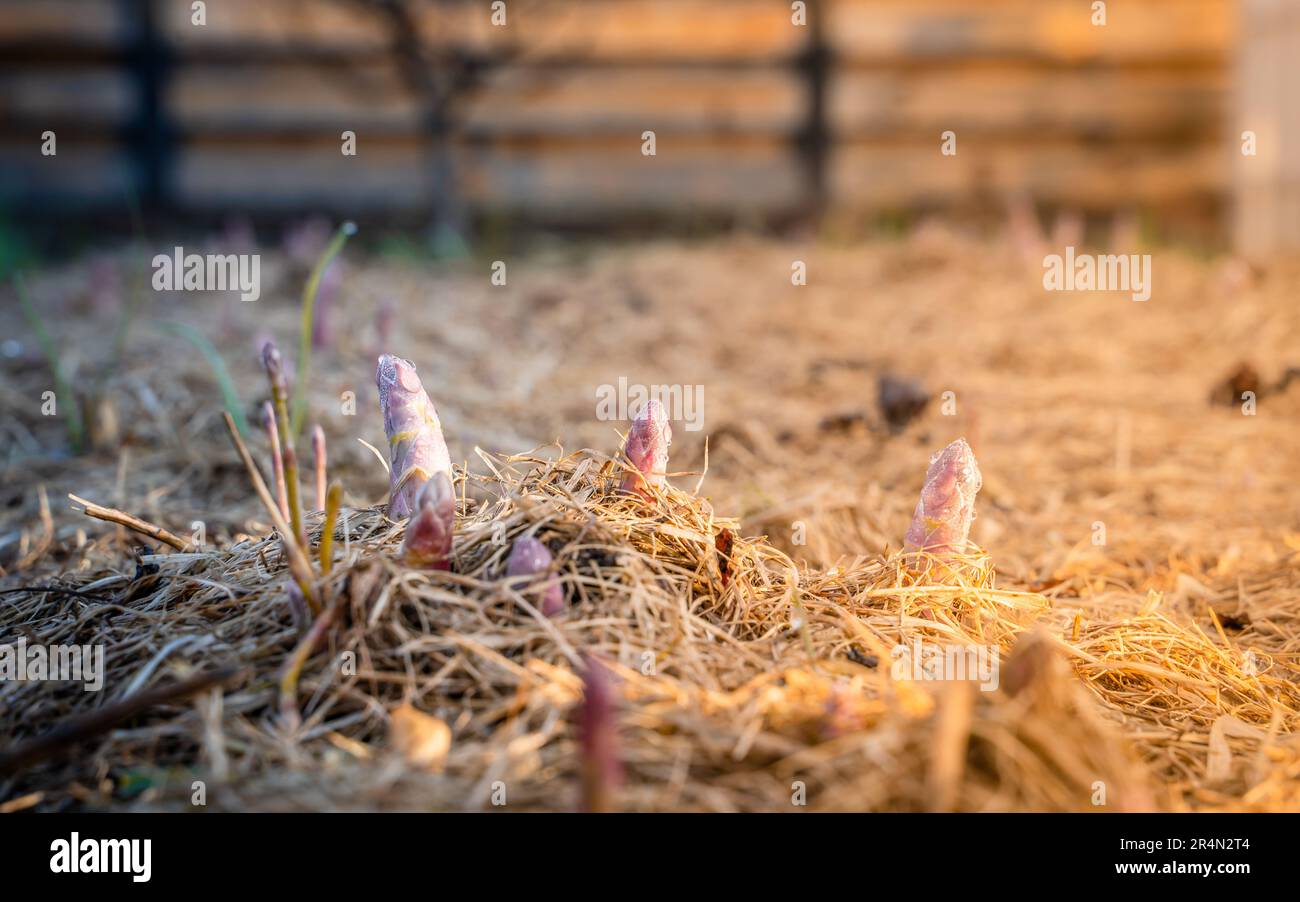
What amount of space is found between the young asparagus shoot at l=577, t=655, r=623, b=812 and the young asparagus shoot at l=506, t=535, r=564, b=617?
1.15 ft

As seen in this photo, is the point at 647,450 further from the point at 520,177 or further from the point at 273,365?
the point at 520,177

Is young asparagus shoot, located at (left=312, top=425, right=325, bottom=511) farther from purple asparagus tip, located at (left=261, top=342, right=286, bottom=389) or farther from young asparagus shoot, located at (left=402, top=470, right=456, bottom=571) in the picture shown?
Answer: young asparagus shoot, located at (left=402, top=470, right=456, bottom=571)

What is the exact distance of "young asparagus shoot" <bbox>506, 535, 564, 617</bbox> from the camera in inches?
46.2

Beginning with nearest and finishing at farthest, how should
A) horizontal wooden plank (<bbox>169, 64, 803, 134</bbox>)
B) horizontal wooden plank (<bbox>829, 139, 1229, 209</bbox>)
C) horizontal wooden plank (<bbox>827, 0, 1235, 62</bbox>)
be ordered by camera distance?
horizontal wooden plank (<bbox>169, 64, 803, 134</bbox>), horizontal wooden plank (<bbox>827, 0, 1235, 62</bbox>), horizontal wooden plank (<bbox>829, 139, 1229, 209</bbox>)

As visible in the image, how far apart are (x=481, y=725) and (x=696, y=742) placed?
0.71 ft

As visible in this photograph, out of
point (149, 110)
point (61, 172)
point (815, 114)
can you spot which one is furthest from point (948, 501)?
point (61, 172)

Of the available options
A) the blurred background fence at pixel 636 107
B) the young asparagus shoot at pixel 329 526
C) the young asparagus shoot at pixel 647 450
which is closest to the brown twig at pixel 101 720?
the young asparagus shoot at pixel 329 526

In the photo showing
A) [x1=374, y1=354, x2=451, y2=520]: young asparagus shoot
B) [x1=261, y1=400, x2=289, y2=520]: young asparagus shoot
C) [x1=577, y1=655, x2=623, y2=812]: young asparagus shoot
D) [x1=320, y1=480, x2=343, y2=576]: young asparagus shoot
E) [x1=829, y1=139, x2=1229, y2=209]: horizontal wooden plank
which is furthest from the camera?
[x1=829, y1=139, x2=1229, y2=209]: horizontal wooden plank

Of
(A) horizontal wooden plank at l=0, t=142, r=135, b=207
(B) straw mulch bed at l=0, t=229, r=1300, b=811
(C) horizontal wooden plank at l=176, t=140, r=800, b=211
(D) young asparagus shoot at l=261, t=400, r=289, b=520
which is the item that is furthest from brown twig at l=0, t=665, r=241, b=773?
(A) horizontal wooden plank at l=0, t=142, r=135, b=207

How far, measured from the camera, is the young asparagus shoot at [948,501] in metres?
1.39

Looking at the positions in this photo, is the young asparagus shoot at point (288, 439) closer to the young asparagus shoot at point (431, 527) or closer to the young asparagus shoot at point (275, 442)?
the young asparagus shoot at point (275, 442)

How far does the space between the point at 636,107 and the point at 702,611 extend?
5.21 metres

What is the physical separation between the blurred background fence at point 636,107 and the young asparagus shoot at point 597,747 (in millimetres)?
5135
